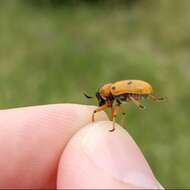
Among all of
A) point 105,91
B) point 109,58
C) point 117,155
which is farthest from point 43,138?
point 109,58

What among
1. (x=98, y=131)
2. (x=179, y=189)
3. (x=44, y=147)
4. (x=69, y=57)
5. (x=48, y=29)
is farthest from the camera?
(x=48, y=29)

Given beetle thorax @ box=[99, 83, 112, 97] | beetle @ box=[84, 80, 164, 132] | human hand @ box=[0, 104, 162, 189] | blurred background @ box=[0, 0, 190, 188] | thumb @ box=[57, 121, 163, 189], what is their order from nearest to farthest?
thumb @ box=[57, 121, 163, 189] < human hand @ box=[0, 104, 162, 189] < beetle @ box=[84, 80, 164, 132] < beetle thorax @ box=[99, 83, 112, 97] < blurred background @ box=[0, 0, 190, 188]

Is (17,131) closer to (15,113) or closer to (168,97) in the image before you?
(15,113)

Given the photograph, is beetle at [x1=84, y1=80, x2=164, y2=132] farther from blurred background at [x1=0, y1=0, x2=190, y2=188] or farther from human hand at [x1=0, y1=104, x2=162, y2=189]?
blurred background at [x1=0, y1=0, x2=190, y2=188]

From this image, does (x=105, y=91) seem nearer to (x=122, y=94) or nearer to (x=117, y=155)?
(x=122, y=94)

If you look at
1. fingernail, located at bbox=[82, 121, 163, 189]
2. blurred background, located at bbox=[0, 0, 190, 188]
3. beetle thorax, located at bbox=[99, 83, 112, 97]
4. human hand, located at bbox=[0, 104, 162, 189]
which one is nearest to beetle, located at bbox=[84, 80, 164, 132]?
beetle thorax, located at bbox=[99, 83, 112, 97]

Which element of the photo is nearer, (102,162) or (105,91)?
(102,162)

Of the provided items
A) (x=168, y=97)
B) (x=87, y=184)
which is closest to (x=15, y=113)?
(x=87, y=184)
